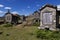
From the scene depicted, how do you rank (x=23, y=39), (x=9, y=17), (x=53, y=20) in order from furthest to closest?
1. (x=9, y=17)
2. (x=53, y=20)
3. (x=23, y=39)

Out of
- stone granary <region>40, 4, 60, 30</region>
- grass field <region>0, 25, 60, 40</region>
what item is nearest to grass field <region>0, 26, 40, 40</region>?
grass field <region>0, 25, 60, 40</region>

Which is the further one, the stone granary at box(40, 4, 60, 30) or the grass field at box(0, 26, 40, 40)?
the stone granary at box(40, 4, 60, 30)

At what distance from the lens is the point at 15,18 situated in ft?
167

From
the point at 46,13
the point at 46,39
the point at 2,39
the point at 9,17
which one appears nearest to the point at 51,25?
the point at 46,13

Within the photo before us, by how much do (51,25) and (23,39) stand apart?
776 centimetres

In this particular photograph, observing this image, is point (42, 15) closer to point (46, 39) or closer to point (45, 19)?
point (45, 19)

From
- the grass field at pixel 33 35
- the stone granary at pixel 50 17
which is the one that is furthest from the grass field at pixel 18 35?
the stone granary at pixel 50 17

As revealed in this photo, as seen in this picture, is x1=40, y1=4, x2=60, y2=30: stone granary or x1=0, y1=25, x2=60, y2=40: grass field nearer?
x1=0, y1=25, x2=60, y2=40: grass field

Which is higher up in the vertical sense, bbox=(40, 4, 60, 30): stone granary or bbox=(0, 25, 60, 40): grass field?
bbox=(40, 4, 60, 30): stone granary

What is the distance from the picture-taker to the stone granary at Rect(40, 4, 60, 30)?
66.9 ft

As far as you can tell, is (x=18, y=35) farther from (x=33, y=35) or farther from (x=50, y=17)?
(x=50, y=17)

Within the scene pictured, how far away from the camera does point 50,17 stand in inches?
818

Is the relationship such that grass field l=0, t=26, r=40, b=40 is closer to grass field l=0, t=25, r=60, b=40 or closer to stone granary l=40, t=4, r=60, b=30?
grass field l=0, t=25, r=60, b=40

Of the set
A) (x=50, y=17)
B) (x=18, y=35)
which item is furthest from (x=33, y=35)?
(x=50, y=17)
